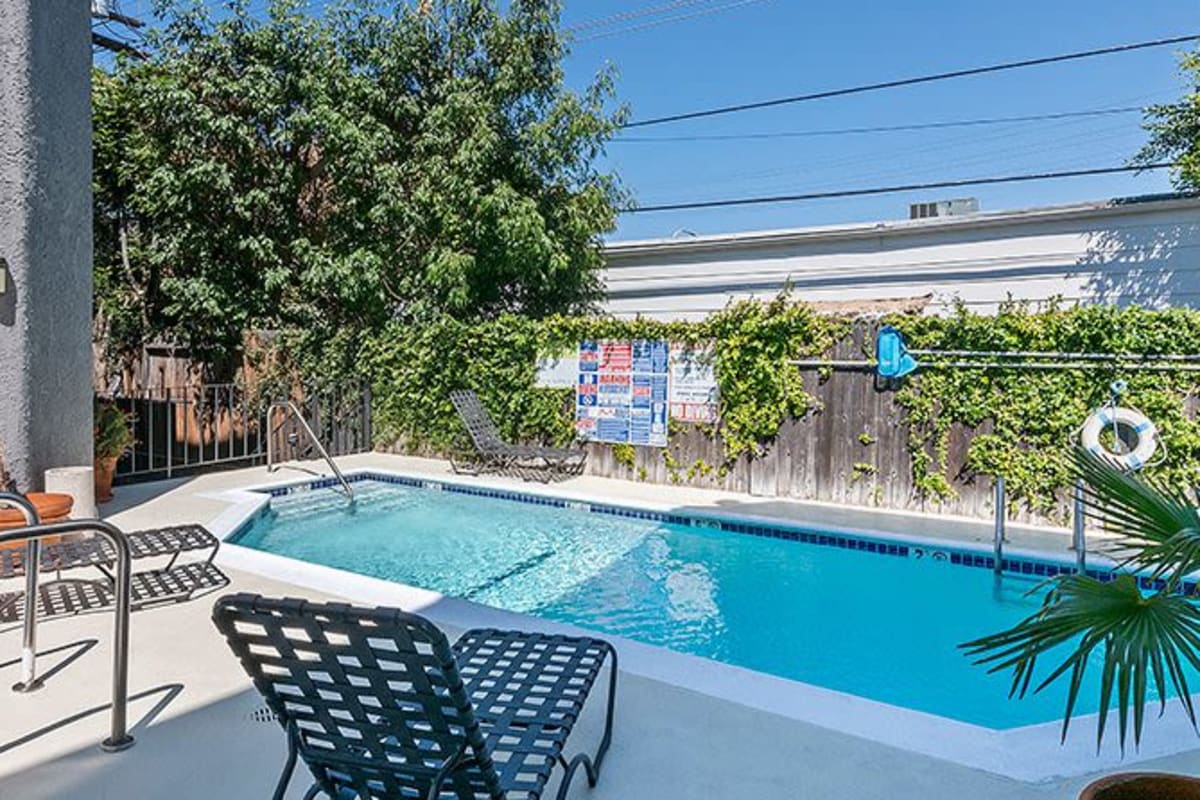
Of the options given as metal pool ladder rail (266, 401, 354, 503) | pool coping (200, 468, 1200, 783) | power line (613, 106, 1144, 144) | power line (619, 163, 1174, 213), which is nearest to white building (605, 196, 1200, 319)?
power line (619, 163, 1174, 213)

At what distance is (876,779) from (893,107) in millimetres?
14761

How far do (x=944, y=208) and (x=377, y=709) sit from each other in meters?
12.4

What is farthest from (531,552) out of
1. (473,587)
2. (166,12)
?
(166,12)

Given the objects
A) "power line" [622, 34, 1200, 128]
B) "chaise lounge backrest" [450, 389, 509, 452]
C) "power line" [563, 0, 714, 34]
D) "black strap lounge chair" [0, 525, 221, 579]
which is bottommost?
"black strap lounge chair" [0, 525, 221, 579]

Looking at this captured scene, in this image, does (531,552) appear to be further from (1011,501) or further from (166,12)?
(166,12)

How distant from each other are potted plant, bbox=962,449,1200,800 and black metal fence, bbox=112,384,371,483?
9.17 metres

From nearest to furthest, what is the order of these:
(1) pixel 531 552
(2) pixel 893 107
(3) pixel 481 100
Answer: (1) pixel 531 552, (3) pixel 481 100, (2) pixel 893 107

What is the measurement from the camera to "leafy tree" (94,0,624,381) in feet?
37.1

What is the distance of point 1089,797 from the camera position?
6.36ft

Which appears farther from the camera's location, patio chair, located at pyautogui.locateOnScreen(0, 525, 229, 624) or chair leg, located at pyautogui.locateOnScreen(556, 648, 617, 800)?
patio chair, located at pyautogui.locateOnScreen(0, 525, 229, 624)

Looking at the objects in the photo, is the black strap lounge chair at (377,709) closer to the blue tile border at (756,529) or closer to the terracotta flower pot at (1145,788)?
the terracotta flower pot at (1145,788)

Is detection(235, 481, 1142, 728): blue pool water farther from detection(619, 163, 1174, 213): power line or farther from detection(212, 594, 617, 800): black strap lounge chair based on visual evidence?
detection(619, 163, 1174, 213): power line

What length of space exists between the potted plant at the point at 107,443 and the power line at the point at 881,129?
783 centimetres

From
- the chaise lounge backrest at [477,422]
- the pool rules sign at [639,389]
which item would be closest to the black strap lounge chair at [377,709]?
the pool rules sign at [639,389]
